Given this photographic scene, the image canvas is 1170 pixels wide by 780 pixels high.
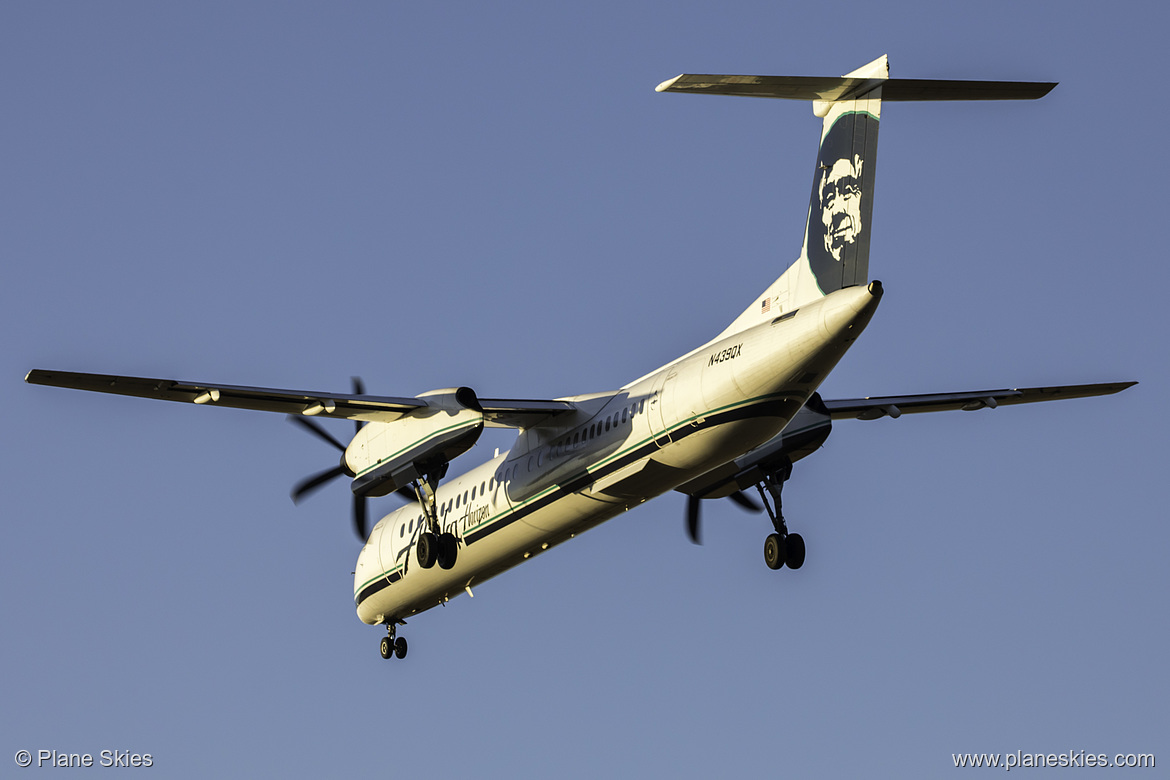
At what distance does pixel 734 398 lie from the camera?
20359 mm

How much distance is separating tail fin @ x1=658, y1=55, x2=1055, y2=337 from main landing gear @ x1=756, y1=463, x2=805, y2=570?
518 cm

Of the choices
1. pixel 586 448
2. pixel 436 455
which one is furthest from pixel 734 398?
pixel 436 455

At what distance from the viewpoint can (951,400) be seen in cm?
2566

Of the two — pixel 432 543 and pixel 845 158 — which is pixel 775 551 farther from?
pixel 845 158

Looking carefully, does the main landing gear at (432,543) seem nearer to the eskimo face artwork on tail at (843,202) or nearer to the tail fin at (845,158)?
the tail fin at (845,158)

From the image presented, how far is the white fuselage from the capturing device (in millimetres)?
19609

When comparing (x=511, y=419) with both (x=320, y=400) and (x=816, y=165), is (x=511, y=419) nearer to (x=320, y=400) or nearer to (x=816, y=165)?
(x=320, y=400)

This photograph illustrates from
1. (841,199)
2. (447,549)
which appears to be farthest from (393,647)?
(841,199)

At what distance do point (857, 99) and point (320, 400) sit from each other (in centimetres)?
903

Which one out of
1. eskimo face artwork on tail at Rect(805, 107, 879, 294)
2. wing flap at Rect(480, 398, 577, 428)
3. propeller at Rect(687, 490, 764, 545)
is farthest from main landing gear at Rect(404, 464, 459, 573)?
eskimo face artwork on tail at Rect(805, 107, 879, 294)

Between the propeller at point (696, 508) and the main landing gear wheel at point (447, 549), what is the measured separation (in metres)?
4.76

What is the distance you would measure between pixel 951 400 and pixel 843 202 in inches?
272

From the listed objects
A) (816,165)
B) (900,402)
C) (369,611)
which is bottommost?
(369,611)

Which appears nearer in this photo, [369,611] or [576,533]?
[576,533]
